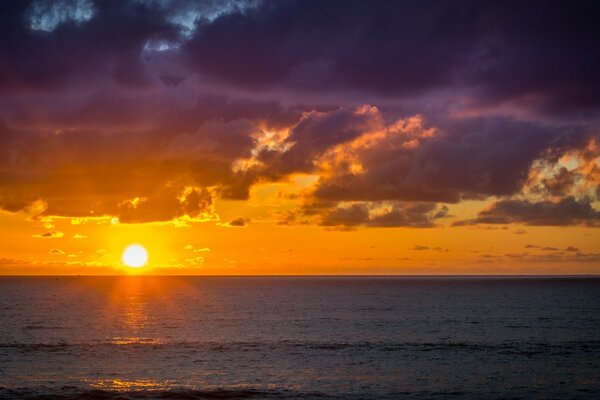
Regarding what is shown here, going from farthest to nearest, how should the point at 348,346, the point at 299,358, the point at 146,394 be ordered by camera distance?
the point at 348,346, the point at 299,358, the point at 146,394

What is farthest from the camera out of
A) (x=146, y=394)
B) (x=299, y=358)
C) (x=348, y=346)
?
(x=348, y=346)

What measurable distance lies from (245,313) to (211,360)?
67.6 meters

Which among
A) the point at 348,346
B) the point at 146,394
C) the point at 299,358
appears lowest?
the point at 348,346

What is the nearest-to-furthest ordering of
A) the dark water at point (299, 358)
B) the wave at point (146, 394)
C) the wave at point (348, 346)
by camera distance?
the wave at point (146, 394) → the dark water at point (299, 358) → the wave at point (348, 346)

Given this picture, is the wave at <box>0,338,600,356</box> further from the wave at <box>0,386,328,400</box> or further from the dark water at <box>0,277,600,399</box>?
the wave at <box>0,386,328,400</box>

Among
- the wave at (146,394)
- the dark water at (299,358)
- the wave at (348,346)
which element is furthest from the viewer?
the wave at (348,346)

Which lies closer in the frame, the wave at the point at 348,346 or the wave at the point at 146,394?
the wave at the point at 146,394

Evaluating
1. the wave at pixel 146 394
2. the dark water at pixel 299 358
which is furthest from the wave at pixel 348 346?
the wave at pixel 146 394

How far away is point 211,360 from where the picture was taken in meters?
70.5

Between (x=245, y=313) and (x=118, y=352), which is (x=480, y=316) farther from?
(x=118, y=352)

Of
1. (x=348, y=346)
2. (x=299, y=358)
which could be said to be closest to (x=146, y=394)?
(x=299, y=358)

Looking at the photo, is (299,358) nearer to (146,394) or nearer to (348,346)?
(348,346)

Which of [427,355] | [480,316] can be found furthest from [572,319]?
[427,355]

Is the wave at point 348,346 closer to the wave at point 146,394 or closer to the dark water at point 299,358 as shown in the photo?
the dark water at point 299,358
